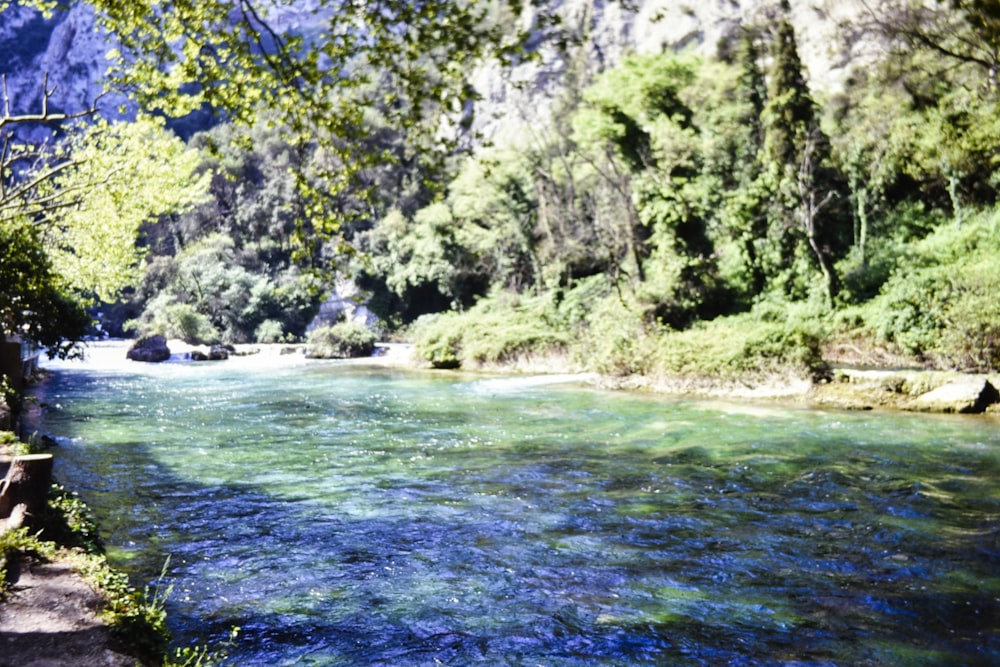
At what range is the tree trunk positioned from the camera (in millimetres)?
5469

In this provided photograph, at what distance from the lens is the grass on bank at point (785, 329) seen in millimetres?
18953

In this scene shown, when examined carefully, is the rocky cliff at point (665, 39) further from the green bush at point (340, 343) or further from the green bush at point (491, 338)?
the green bush at point (491, 338)

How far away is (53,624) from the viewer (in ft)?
13.2

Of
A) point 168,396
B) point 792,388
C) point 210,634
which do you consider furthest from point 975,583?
point 168,396

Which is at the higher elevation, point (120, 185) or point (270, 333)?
point (120, 185)

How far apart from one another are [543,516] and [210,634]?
423 cm

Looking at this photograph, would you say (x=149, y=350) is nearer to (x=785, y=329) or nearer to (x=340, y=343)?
(x=340, y=343)

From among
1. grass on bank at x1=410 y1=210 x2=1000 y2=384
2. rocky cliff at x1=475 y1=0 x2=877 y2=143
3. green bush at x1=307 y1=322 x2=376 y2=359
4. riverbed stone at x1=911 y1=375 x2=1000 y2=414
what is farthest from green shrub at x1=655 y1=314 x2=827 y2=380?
rocky cliff at x1=475 y1=0 x2=877 y2=143

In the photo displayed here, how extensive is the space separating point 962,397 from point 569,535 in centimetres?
1213

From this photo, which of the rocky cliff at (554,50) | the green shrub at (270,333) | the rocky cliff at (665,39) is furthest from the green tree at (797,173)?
the green shrub at (270,333)

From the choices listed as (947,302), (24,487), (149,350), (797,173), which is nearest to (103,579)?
(24,487)

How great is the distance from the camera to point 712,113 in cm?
4019

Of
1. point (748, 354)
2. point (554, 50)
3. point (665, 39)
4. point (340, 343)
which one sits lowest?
point (748, 354)

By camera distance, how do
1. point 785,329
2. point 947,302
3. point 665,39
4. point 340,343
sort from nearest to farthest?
point 785,329 → point 947,302 → point 340,343 → point 665,39
